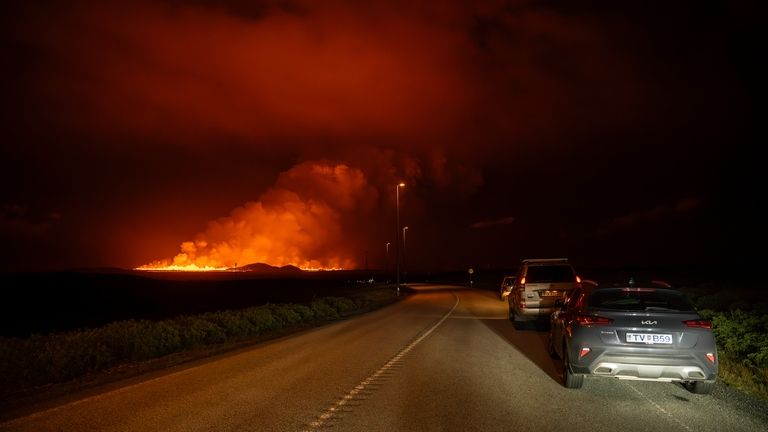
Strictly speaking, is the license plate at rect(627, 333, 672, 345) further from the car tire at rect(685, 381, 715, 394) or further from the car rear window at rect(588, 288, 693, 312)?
the car tire at rect(685, 381, 715, 394)

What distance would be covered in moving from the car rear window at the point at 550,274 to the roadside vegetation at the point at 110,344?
335 inches

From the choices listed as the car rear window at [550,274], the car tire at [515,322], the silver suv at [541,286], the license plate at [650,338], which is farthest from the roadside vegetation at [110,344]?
the license plate at [650,338]

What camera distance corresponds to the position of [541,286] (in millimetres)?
17625

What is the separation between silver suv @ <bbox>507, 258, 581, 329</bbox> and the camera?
1734 cm

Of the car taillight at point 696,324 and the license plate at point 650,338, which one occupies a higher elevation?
the car taillight at point 696,324

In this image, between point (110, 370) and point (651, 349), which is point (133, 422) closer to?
point (110, 370)

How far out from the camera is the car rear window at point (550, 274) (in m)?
17.9

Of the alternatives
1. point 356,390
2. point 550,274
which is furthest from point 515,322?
point 356,390

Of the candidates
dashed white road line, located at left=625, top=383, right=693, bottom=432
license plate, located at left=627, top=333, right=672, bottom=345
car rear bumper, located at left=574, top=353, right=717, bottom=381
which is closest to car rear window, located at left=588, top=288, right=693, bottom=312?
license plate, located at left=627, top=333, right=672, bottom=345

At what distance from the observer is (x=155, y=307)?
40812 mm

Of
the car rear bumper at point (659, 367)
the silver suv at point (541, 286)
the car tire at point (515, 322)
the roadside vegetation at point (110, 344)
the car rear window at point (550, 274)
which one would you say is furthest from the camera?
the car tire at point (515, 322)

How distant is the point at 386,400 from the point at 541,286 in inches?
427

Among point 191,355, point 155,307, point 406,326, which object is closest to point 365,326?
point 406,326

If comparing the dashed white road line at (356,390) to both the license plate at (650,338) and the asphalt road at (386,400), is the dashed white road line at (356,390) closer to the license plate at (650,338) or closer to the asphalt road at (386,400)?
the asphalt road at (386,400)
